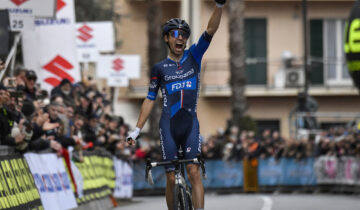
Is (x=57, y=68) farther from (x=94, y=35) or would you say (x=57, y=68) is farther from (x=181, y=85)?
(x=181, y=85)

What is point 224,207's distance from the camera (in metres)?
19.7

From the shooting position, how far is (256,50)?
4603 centimetres

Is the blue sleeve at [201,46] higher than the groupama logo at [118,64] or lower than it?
higher

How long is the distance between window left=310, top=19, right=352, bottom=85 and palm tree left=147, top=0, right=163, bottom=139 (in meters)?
10.6

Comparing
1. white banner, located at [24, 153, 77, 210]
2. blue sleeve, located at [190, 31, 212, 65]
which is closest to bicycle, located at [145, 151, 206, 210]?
blue sleeve, located at [190, 31, 212, 65]

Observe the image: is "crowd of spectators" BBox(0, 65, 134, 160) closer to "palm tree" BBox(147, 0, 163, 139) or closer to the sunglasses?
the sunglasses

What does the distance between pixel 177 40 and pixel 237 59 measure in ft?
87.0

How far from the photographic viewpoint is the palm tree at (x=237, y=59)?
36.9 metres

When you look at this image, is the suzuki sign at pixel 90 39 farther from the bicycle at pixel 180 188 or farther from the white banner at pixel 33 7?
the bicycle at pixel 180 188

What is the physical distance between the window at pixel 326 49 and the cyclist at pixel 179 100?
35.2 m

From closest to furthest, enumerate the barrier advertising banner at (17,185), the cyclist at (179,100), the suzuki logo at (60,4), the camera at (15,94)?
the cyclist at (179,100)
the barrier advertising banner at (17,185)
the camera at (15,94)
the suzuki logo at (60,4)

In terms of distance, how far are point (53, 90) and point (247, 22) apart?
2820 centimetres

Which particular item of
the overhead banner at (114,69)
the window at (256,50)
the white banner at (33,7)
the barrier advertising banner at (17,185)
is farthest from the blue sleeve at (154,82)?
the window at (256,50)

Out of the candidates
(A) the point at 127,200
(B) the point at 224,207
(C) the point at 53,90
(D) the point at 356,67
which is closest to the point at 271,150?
(A) the point at 127,200
